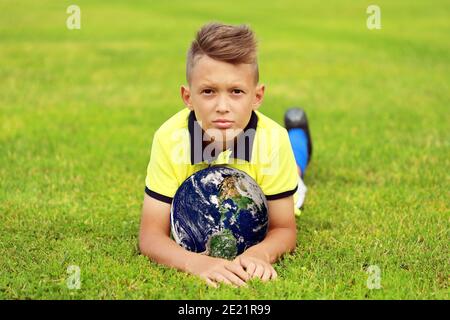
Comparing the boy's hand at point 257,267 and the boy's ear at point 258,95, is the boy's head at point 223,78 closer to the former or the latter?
the boy's ear at point 258,95

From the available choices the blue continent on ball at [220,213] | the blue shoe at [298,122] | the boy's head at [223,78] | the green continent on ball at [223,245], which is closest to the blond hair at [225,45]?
the boy's head at [223,78]

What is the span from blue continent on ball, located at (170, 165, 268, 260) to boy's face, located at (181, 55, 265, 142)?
13.4 inches

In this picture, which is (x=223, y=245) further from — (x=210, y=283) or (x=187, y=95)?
(x=187, y=95)

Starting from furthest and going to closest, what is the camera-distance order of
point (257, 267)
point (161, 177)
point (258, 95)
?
point (161, 177) < point (258, 95) < point (257, 267)

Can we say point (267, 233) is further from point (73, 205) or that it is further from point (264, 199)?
point (73, 205)

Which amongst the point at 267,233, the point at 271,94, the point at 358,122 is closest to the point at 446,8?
the point at 271,94

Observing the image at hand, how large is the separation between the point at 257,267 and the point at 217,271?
0.80 feet

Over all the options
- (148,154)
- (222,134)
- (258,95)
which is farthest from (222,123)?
(148,154)

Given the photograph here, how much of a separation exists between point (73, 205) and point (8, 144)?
243cm

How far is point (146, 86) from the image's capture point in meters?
12.0

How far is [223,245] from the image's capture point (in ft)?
14.5

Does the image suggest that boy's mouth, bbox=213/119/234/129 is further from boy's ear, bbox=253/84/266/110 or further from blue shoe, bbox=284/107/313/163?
blue shoe, bbox=284/107/313/163

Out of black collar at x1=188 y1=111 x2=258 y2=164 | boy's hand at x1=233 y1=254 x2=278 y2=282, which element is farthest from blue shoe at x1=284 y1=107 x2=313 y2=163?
boy's hand at x1=233 y1=254 x2=278 y2=282
